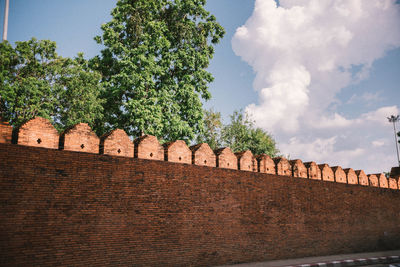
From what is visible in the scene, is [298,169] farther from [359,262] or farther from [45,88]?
[45,88]

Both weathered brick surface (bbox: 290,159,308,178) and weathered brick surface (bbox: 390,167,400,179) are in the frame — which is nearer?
weathered brick surface (bbox: 290,159,308,178)

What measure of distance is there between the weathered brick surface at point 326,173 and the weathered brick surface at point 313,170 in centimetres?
22

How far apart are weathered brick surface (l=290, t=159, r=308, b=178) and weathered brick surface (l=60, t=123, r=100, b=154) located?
687 centimetres

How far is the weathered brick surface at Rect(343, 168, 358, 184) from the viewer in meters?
12.6

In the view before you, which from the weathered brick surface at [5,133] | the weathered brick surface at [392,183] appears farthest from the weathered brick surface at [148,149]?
the weathered brick surface at [392,183]

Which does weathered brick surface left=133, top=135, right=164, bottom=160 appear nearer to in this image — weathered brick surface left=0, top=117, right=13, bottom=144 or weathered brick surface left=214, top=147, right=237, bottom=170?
weathered brick surface left=214, top=147, right=237, bottom=170

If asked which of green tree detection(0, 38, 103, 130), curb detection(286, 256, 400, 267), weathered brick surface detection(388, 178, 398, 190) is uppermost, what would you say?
green tree detection(0, 38, 103, 130)

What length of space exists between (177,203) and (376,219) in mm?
9921

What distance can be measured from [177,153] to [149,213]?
1667 mm

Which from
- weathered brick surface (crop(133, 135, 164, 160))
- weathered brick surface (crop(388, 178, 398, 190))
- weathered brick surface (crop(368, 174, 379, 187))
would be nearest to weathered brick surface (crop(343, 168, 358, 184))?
weathered brick surface (crop(368, 174, 379, 187))

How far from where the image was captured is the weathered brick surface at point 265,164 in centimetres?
970

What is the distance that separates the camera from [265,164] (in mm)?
9828

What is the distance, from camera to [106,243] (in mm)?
6195

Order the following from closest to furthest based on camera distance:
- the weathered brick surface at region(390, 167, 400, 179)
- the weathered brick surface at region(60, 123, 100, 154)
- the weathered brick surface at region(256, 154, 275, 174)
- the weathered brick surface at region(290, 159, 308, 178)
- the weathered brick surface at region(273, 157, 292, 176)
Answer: the weathered brick surface at region(60, 123, 100, 154) < the weathered brick surface at region(256, 154, 275, 174) < the weathered brick surface at region(273, 157, 292, 176) < the weathered brick surface at region(290, 159, 308, 178) < the weathered brick surface at region(390, 167, 400, 179)
